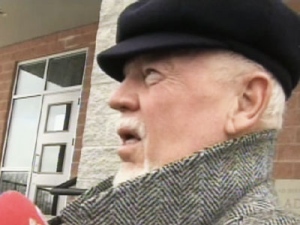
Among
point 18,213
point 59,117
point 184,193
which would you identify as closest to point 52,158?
point 59,117


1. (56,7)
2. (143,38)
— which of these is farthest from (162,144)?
(56,7)

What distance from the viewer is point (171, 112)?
2.73 feet

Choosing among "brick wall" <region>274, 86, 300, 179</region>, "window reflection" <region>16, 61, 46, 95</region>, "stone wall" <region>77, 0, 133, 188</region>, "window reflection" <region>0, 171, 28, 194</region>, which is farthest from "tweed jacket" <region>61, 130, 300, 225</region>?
"window reflection" <region>16, 61, 46, 95</region>

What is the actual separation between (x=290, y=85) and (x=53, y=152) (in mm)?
3733

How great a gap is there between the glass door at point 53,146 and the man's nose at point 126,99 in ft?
11.2

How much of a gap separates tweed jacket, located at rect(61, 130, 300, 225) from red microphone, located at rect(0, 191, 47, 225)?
155 millimetres

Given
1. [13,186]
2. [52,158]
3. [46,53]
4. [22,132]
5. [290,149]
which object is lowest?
[290,149]

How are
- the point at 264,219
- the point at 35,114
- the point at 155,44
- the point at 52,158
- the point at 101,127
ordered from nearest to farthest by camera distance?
the point at 264,219 < the point at 155,44 < the point at 101,127 < the point at 52,158 < the point at 35,114

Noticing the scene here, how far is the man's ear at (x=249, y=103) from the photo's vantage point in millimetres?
830

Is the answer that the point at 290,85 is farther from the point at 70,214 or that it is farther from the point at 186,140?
the point at 70,214

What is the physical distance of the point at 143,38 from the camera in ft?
2.78

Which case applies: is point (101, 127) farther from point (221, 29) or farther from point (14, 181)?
point (14, 181)

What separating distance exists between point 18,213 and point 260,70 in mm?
447

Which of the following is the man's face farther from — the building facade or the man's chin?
the building facade
